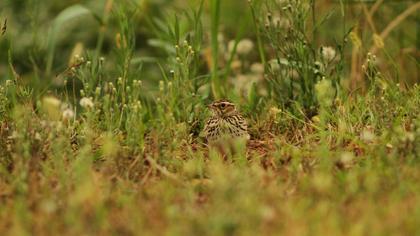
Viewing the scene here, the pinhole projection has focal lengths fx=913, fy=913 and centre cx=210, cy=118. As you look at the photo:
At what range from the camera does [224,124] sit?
6.06 m

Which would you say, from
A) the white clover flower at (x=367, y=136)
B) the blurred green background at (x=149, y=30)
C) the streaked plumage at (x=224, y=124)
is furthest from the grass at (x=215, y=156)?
the blurred green background at (x=149, y=30)

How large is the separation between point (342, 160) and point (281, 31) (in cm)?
207

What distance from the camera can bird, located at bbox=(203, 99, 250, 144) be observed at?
237 inches

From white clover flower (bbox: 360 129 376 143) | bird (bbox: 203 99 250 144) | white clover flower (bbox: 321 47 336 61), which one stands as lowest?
bird (bbox: 203 99 250 144)

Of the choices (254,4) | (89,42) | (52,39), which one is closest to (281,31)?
(254,4)

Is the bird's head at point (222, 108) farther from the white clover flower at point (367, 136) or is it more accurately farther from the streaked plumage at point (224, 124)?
the white clover flower at point (367, 136)

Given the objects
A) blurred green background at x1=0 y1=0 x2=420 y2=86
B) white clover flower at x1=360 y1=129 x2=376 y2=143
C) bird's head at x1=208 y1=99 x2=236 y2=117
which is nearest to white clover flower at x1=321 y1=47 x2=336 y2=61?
blurred green background at x1=0 y1=0 x2=420 y2=86

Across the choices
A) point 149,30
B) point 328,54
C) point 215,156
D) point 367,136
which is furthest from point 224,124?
point 149,30

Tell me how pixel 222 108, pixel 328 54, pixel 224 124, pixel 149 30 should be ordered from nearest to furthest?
1. pixel 224 124
2. pixel 222 108
3. pixel 328 54
4. pixel 149 30

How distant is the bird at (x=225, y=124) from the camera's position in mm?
6031

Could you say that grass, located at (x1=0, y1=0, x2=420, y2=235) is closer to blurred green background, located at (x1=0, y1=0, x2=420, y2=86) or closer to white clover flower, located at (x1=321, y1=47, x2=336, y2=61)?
white clover flower, located at (x1=321, y1=47, x2=336, y2=61)

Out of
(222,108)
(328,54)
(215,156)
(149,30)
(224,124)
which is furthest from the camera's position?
(149,30)

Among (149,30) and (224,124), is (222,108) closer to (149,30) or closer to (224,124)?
(224,124)

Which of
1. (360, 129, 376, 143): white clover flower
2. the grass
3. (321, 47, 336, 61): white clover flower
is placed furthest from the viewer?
(321, 47, 336, 61): white clover flower
